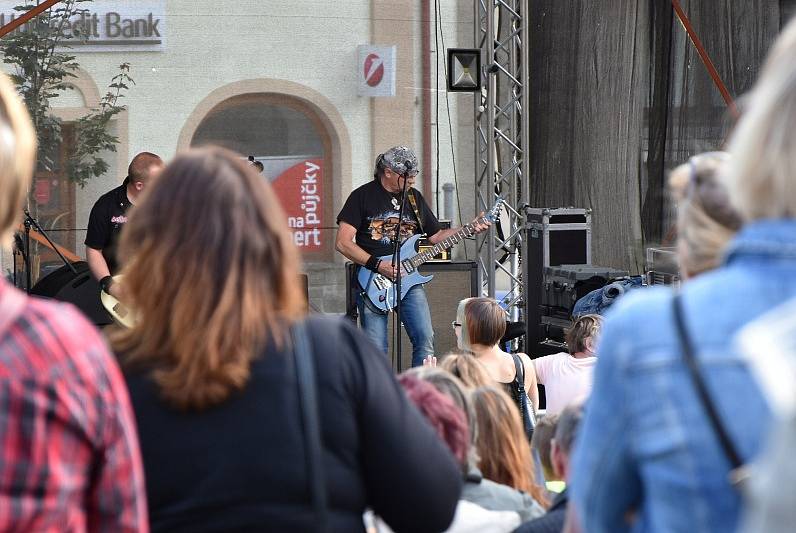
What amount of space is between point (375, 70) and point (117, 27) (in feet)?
6.53

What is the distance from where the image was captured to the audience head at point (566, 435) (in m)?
2.13

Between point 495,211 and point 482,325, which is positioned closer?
point 482,325

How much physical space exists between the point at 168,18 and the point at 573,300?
3.72 metres

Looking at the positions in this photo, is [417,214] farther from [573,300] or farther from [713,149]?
[713,149]

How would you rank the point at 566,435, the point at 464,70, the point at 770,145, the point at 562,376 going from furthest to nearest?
the point at 464,70
the point at 562,376
the point at 566,435
the point at 770,145

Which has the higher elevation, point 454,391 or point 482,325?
point 454,391

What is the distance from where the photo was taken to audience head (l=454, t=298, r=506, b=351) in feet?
15.0

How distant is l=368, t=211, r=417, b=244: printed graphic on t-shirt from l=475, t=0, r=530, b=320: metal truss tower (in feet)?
3.19

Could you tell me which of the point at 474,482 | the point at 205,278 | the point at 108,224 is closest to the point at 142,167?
the point at 108,224

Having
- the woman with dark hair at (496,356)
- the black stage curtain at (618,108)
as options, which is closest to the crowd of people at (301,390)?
the woman with dark hair at (496,356)

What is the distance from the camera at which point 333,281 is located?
832cm

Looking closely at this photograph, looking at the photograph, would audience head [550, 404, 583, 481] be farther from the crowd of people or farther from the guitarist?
the guitarist

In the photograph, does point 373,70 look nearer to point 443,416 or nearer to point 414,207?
point 414,207

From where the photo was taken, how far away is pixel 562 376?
4.37m
